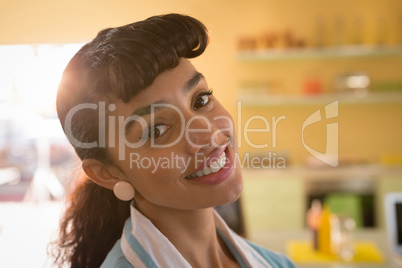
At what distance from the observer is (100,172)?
22.7 inches

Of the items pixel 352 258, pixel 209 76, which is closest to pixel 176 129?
pixel 209 76

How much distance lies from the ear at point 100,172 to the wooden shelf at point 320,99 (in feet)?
9.63

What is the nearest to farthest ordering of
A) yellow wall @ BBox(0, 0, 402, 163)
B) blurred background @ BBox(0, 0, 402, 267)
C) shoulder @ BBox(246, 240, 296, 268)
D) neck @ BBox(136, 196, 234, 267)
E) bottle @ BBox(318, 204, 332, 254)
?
1. neck @ BBox(136, 196, 234, 267)
2. shoulder @ BBox(246, 240, 296, 268)
3. bottle @ BBox(318, 204, 332, 254)
4. blurred background @ BBox(0, 0, 402, 267)
5. yellow wall @ BBox(0, 0, 402, 163)

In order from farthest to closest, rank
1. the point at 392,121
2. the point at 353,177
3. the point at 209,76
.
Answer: the point at 392,121, the point at 353,177, the point at 209,76

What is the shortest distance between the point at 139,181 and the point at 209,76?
0.16m

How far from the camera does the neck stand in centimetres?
61

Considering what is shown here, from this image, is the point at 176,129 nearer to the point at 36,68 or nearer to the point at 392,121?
the point at 36,68

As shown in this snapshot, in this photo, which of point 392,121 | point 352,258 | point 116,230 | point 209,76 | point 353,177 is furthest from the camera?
point 392,121

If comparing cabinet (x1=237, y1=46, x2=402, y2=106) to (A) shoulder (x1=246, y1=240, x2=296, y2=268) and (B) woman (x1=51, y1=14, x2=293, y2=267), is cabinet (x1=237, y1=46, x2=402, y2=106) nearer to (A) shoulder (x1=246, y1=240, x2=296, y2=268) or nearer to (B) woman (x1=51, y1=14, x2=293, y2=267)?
(A) shoulder (x1=246, y1=240, x2=296, y2=268)

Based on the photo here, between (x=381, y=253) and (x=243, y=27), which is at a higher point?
(x=243, y=27)

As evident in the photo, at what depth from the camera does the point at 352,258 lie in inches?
66.9

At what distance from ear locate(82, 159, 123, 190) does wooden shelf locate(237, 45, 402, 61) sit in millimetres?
3121

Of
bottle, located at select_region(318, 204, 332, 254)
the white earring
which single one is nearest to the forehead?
the white earring

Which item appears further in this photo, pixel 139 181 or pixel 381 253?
pixel 381 253
